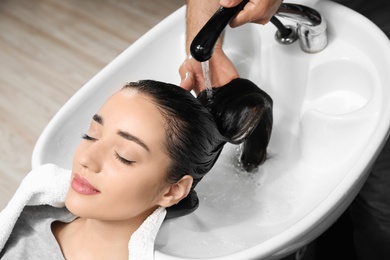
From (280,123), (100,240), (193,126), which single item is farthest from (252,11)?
(100,240)

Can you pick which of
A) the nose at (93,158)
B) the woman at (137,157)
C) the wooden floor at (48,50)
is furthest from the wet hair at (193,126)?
the wooden floor at (48,50)

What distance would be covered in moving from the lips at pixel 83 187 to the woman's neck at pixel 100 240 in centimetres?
10

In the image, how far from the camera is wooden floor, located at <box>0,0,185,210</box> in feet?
7.16

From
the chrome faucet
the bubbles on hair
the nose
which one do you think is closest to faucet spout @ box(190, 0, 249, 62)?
the chrome faucet

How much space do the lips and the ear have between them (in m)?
0.12

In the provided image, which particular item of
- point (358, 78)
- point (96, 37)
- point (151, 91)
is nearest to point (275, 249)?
point (151, 91)

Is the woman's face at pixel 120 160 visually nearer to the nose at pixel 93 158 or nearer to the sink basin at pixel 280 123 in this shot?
the nose at pixel 93 158

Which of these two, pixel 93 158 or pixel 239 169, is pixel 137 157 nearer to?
pixel 93 158

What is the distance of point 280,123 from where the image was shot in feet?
4.72

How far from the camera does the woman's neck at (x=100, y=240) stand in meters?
1.20

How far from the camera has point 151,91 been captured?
1131mm

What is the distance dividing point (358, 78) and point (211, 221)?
410 mm

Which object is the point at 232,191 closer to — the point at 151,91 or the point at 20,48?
the point at 151,91

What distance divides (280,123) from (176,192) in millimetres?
363
